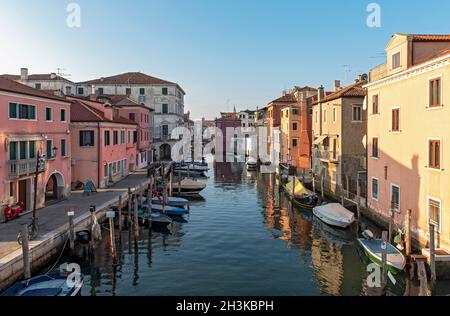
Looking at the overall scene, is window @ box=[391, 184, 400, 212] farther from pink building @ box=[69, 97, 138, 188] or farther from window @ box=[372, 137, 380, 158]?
pink building @ box=[69, 97, 138, 188]

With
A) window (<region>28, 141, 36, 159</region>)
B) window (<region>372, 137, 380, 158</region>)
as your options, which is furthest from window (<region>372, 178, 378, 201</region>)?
window (<region>28, 141, 36, 159</region>)

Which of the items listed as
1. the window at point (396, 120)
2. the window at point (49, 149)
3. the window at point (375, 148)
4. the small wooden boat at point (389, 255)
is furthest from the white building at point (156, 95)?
the small wooden boat at point (389, 255)

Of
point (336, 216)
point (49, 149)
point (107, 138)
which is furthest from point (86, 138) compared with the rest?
point (336, 216)

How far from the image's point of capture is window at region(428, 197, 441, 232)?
17.0 m

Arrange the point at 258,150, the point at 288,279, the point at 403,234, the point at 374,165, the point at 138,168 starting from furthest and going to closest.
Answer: the point at 258,150 → the point at 138,168 → the point at 374,165 → the point at 403,234 → the point at 288,279

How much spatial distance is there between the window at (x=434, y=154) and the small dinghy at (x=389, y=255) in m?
4.20

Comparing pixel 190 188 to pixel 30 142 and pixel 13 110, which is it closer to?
pixel 30 142

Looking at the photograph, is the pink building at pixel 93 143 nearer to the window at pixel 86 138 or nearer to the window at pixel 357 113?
the window at pixel 86 138

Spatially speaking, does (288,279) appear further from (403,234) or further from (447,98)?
(447,98)

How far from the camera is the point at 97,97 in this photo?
45.2 m

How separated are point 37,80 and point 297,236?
58116 millimetres

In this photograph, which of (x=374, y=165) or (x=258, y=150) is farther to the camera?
(x=258, y=150)

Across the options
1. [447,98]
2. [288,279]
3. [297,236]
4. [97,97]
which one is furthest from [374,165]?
[97,97]

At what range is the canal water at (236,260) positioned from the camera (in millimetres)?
15516
